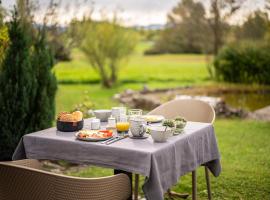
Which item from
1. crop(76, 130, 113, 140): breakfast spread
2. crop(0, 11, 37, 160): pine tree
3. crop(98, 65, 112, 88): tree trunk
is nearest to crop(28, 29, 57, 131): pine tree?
crop(0, 11, 37, 160): pine tree

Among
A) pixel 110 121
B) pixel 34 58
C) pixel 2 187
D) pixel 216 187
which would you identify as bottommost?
pixel 216 187

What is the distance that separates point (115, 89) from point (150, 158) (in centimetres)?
1002

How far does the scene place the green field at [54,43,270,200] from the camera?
15.2 ft

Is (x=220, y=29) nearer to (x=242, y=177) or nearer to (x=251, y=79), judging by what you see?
(x=251, y=79)

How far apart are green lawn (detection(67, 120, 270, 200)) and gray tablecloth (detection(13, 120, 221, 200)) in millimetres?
1141

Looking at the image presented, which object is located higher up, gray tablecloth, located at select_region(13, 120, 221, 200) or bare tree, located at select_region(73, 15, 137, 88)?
bare tree, located at select_region(73, 15, 137, 88)

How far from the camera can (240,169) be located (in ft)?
17.1

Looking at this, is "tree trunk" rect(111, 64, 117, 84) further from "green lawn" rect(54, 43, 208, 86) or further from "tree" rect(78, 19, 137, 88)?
"green lawn" rect(54, 43, 208, 86)

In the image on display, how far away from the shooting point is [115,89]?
1277 centimetres

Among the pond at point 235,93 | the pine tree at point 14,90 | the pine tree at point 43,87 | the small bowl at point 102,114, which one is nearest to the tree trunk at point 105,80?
the pond at point 235,93

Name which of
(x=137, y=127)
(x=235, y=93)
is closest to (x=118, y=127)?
(x=137, y=127)

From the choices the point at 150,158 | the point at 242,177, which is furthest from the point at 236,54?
the point at 150,158

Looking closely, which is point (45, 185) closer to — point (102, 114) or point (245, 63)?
point (102, 114)

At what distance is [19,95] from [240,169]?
2.54 metres
